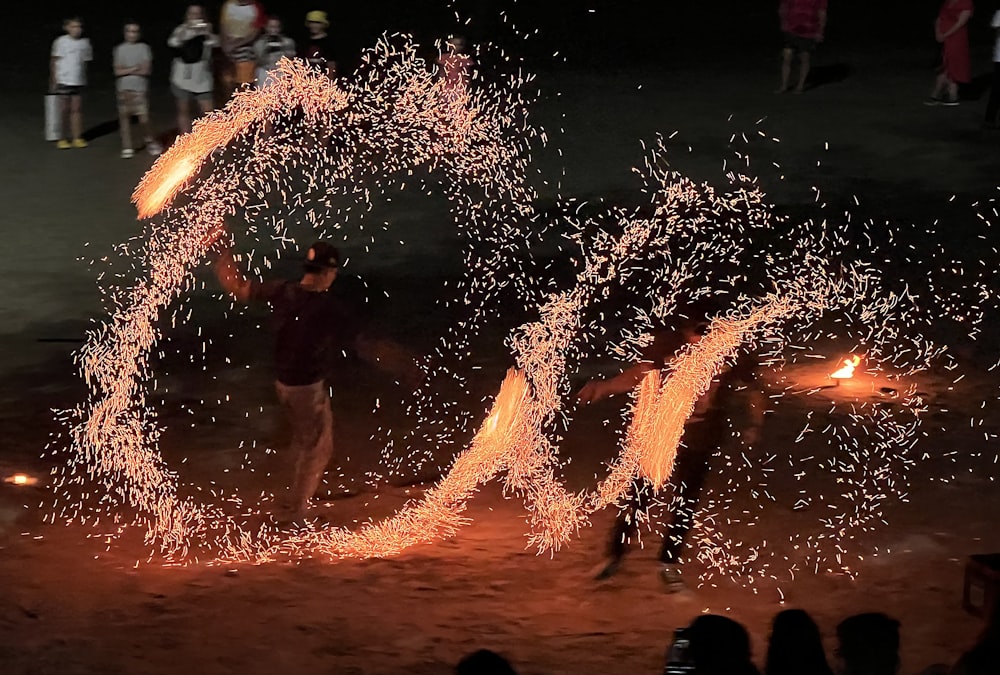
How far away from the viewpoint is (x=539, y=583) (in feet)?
22.9

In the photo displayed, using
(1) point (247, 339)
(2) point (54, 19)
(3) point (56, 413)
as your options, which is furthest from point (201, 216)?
(2) point (54, 19)

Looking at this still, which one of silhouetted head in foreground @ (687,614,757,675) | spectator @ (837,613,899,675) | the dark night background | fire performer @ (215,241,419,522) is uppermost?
silhouetted head in foreground @ (687,614,757,675)

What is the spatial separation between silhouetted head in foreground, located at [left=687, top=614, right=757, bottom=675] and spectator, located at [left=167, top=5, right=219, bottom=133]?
45.1ft

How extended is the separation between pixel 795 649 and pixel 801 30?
55.1ft

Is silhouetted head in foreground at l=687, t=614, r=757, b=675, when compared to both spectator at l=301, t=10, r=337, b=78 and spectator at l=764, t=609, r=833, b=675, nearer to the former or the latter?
spectator at l=764, t=609, r=833, b=675

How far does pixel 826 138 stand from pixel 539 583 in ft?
39.7

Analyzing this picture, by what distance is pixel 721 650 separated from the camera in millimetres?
3912

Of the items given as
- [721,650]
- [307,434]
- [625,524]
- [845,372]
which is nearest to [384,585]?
[307,434]

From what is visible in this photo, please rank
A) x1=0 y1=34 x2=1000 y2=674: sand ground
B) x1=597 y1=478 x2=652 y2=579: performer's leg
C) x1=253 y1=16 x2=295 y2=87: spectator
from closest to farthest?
x1=0 y1=34 x2=1000 y2=674: sand ground → x1=597 y1=478 x2=652 y2=579: performer's leg → x1=253 y1=16 x2=295 y2=87: spectator

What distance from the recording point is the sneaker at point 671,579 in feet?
22.6

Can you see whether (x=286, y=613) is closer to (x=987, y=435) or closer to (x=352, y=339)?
(x=352, y=339)

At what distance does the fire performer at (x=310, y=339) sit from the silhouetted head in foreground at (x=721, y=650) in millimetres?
3387

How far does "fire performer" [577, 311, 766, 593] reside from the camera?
22.3 ft

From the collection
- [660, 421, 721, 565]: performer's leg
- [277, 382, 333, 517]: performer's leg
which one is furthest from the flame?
[277, 382, 333, 517]: performer's leg
